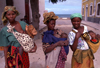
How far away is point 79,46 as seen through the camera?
1.93 m

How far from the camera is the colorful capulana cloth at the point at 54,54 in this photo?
1.81 meters

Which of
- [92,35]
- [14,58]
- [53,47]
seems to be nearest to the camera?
[53,47]

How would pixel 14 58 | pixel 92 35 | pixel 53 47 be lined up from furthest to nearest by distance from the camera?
pixel 14 58
pixel 92 35
pixel 53 47

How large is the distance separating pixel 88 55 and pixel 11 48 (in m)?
1.45

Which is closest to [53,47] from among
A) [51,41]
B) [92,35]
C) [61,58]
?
[51,41]

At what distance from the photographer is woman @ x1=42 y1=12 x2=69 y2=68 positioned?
1.79 metres

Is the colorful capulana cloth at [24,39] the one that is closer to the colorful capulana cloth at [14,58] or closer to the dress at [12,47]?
the dress at [12,47]

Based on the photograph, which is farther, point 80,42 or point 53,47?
point 80,42

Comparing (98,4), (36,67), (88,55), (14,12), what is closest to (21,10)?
(36,67)

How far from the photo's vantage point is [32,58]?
13.3 ft

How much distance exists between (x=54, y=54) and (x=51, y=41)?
0.80 feet

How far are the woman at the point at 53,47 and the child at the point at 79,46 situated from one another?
7.1 inches

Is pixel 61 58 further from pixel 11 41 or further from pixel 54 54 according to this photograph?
pixel 11 41

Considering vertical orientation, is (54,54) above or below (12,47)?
below
